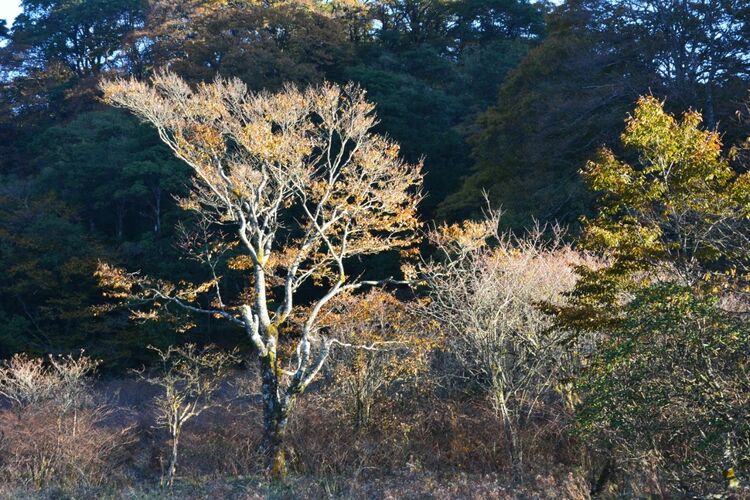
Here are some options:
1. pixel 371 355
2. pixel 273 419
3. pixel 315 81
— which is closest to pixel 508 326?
pixel 371 355

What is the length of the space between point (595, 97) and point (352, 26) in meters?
20.8

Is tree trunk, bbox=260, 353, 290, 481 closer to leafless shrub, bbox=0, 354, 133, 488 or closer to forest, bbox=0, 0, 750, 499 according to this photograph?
forest, bbox=0, 0, 750, 499

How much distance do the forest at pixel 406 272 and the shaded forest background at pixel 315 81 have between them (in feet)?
0.46

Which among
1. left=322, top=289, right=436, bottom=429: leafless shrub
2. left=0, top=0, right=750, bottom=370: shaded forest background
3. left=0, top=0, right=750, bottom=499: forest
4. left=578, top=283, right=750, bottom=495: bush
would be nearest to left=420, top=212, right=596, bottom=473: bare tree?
left=0, top=0, right=750, bottom=499: forest

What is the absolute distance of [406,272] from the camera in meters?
14.8

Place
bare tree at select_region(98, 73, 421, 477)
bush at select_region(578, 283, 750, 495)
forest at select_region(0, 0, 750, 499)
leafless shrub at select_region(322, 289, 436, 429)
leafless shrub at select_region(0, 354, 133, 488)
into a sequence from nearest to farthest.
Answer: bush at select_region(578, 283, 750, 495) < forest at select_region(0, 0, 750, 499) < leafless shrub at select_region(0, 354, 133, 488) < bare tree at select_region(98, 73, 421, 477) < leafless shrub at select_region(322, 289, 436, 429)

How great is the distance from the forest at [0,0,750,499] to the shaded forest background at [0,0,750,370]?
140 millimetres

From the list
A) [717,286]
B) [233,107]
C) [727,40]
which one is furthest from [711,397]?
[727,40]

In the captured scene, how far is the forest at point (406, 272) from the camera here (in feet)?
30.2

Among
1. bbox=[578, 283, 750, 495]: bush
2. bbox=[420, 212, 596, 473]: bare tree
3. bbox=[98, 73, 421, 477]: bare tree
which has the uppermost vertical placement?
bbox=[98, 73, 421, 477]: bare tree

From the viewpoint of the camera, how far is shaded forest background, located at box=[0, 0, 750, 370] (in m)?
22.4

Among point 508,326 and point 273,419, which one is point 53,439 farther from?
point 508,326

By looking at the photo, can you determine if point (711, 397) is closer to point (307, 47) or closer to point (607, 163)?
point (607, 163)

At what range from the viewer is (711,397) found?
7336 millimetres
